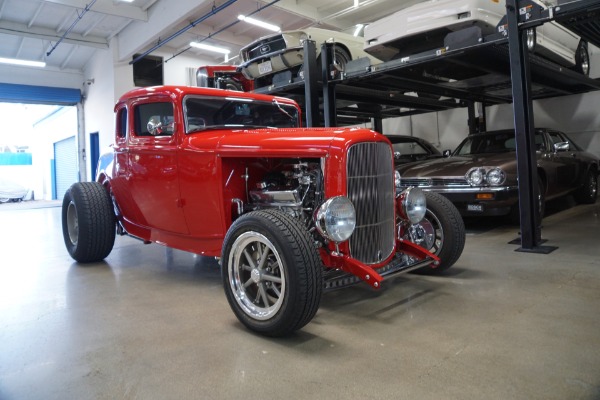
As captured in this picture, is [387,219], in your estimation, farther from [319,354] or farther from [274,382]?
[274,382]

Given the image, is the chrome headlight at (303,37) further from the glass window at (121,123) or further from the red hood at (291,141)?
the red hood at (291,141)

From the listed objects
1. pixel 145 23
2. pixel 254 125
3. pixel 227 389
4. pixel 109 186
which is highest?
pixel 145 23

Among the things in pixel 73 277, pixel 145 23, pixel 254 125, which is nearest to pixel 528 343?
pixel 254 125

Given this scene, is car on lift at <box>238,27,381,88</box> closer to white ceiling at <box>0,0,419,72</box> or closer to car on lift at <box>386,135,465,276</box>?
car on lift at <box>386,135,465,276</box>

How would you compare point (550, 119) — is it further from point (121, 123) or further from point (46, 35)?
point (46, 35)

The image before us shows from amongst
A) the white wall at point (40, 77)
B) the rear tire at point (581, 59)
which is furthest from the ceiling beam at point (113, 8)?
the rear tire at point (581, 59)

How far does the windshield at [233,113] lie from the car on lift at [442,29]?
193cm

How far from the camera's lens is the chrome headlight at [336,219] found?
8.20 feet

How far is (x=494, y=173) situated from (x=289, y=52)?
3443mm

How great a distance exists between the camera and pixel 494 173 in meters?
5.21

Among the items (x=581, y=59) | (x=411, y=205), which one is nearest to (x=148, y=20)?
(x=581, y=59)

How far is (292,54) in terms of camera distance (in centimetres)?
647

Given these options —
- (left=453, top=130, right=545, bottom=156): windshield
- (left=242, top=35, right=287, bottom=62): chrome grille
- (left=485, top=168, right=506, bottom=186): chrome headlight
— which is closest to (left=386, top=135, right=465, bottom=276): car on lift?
(left=485, top=168, right=506, bottom=186): chrome headlight

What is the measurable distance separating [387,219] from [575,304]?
135 cm
